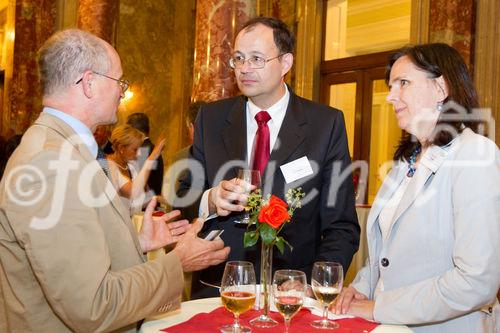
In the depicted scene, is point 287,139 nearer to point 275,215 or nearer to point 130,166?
point 275,215

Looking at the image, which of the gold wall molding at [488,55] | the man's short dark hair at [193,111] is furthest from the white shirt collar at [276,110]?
the gold wall molding at [488,55]

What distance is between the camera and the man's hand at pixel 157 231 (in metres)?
2.12

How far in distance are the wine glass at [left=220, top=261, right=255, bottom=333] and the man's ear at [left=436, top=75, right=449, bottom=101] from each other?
41.3 inches

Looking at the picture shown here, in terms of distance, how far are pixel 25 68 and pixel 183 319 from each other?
7.55 m

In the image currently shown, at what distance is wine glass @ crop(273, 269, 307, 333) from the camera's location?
1.63 metres

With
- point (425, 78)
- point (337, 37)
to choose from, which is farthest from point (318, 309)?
point (337, 37)

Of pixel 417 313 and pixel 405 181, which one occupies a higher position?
pixel 405 181

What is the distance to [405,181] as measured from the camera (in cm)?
224

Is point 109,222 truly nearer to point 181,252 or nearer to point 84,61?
point 181,252

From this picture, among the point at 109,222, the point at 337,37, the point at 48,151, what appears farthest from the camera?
the point at 337,37

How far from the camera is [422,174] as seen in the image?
2.03 meters

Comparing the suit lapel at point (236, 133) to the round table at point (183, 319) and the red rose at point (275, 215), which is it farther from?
the red rose at point (275, 215)

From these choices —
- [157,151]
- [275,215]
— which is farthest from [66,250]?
[157,151]

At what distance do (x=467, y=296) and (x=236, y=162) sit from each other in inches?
48.3
